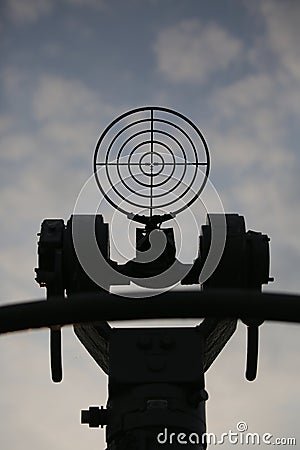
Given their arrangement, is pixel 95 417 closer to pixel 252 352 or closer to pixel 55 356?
pixel 55 356

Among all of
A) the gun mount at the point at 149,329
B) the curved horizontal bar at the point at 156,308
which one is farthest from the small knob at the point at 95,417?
the curved horizontal bar at the point at 156,308

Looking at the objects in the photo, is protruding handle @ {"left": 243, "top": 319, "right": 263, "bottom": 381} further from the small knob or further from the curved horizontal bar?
the curved horizontal bar

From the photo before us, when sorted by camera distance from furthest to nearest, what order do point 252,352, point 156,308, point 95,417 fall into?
point 252,352 < point 95,417 < point 156,308

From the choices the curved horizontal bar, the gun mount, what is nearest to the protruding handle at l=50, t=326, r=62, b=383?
the gun mount

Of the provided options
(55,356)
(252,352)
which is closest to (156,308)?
(55,356)

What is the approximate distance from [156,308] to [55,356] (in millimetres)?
4422

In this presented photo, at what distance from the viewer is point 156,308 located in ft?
8.36

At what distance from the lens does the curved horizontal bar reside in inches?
98.9

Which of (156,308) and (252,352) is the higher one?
(252,352)

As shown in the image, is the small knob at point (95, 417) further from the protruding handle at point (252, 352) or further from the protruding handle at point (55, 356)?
the protruding handle at point (252, 352)

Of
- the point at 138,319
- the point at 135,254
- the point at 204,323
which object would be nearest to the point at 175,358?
the point at 204,323

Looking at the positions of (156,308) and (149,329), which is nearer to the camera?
(156,308)

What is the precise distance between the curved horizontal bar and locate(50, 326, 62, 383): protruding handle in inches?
163

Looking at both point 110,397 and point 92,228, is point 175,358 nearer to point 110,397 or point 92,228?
point 110,397
